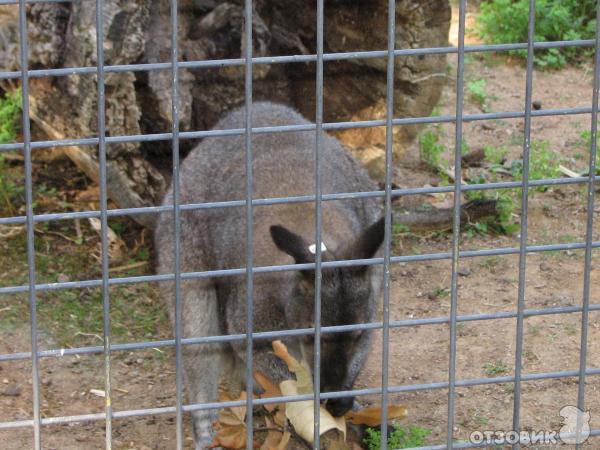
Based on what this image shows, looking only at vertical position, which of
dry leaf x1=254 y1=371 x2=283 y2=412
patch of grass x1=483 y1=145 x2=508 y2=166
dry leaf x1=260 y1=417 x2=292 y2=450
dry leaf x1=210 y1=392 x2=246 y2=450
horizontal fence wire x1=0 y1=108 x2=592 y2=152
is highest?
horizontal fence wire x1=0 y1=108 x2=592 y2=152

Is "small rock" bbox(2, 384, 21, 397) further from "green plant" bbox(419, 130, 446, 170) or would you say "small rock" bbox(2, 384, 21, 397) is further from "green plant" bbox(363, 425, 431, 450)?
"green plant" bbox(419, 130, 446, 170)

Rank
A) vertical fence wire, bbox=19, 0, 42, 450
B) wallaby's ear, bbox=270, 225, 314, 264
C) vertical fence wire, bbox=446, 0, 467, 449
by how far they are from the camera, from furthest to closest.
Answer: wallaby's ear, bbox=270, 225, 314, 264 < vertical fence wire, bbox=446, 0, 467, 449 < vertical fence wire, bbox=19, 0, 42, 450

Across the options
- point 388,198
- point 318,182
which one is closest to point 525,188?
point 388,198

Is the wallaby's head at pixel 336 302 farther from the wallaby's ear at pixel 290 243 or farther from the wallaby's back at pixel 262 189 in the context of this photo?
the wallaby's back at pixel 262 189

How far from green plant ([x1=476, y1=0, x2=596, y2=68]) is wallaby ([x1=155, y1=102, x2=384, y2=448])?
4431 millimetres

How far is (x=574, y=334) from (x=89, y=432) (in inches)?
110

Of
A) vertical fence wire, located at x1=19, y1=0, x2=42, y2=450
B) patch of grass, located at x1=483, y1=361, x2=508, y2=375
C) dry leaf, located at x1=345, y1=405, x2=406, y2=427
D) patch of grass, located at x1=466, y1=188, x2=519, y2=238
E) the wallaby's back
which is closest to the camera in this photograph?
vertical fence wire, located at x1=19, y1=0, x2=42, y2=450

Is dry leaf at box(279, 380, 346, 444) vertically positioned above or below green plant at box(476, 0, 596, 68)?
below

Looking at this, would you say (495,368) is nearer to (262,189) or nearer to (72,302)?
(262,189)

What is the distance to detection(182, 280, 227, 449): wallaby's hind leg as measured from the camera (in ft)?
18.0

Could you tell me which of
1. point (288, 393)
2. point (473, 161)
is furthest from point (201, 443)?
point (473, 161)

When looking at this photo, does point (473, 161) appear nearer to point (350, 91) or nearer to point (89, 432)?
point (350, 91)

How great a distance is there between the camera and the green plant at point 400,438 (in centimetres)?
491

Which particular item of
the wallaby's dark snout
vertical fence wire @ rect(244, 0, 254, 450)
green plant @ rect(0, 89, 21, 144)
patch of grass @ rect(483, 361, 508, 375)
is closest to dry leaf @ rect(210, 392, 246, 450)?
the wallaby's dark snout
